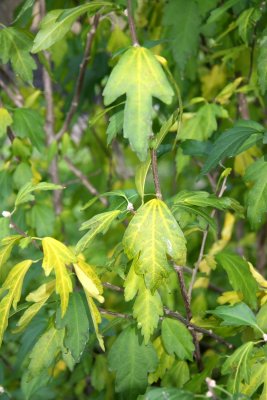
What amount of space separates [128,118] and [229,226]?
0.81 m

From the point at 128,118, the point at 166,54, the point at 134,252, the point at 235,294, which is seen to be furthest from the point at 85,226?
the point at 166,54

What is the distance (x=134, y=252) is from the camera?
100cm

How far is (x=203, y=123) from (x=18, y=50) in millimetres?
497

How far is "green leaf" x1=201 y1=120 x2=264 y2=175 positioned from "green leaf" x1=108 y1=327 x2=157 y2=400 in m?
0.36

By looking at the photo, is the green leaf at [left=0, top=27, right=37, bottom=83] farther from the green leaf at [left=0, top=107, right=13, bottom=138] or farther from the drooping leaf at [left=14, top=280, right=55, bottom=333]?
the drooping leaf at [left=14, top=280, right=55, bottom=333]

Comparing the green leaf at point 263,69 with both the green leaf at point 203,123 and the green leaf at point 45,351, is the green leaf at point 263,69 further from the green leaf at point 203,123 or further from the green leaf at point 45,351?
the green leaf at point 45,351

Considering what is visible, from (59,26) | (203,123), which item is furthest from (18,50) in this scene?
(203,123)

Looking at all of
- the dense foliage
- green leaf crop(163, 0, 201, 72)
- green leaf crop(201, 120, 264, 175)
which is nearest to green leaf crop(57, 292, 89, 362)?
the dense foliage

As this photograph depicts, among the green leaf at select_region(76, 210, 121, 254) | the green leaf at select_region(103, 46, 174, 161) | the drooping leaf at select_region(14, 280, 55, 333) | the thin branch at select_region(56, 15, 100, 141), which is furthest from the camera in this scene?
the thin branch at select_region(56, 15, 100, 141)

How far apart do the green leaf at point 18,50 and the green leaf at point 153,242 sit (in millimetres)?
601

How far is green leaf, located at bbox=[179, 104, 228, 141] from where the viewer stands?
163cm

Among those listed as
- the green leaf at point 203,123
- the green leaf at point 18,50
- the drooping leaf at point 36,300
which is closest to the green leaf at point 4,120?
the green leaf at point 18,50

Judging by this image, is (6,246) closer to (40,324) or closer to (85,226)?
(85,226)

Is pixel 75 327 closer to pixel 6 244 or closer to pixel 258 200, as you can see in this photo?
pixel 6 244
